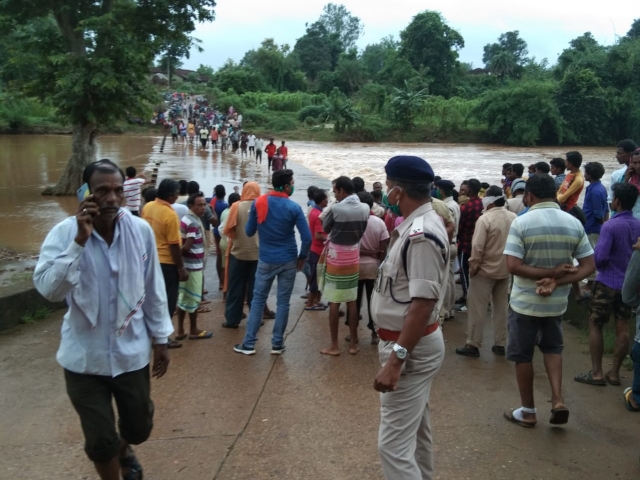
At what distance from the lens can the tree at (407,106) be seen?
51500 millimetres

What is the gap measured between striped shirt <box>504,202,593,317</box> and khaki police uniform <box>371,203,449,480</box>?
54.2 inches

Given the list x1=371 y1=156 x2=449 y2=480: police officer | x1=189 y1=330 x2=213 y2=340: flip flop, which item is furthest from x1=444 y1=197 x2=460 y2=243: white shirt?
x1=371 y1=156 x2=449 y2=480: police officer

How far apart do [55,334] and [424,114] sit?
1963 inches

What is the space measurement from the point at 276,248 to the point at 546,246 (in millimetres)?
2525

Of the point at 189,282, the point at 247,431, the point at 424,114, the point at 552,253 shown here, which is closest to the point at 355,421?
the point at 247,431

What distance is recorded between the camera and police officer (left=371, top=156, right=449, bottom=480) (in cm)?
273

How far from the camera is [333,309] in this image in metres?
5.72

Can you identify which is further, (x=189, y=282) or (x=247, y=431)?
(x=189, y=282)

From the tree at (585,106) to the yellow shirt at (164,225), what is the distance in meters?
50.8

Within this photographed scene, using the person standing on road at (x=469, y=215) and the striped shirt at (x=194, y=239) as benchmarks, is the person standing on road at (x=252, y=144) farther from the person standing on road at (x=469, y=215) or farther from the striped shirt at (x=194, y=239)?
the striped shirt at (x=194, y=239)

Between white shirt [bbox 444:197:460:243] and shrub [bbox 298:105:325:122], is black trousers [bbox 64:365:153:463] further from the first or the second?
shrub [bbox 298:105:325:122]

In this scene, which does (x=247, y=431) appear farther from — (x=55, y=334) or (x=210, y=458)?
Result: (x=55, y=334)

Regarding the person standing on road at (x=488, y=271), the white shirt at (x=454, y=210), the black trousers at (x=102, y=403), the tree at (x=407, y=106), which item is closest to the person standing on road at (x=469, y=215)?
the white shirt at (x=454, y=210)

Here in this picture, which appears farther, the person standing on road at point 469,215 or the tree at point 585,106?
the tree at point 585,106
